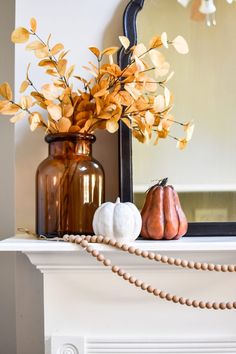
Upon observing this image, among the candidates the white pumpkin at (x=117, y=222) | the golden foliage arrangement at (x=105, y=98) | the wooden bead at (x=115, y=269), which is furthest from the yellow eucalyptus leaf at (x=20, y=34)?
the wooden bead at (x=115, y=269)

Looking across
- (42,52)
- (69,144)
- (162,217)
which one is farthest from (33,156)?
(162,217)

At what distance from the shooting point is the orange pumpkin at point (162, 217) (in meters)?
0.86

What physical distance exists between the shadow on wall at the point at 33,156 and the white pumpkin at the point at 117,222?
243 mm

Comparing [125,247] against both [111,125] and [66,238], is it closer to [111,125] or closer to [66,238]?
[66,238]

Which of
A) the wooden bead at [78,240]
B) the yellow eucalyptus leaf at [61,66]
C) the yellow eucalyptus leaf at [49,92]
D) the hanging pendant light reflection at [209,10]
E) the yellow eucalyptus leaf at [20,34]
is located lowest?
the wooden bead at [78,240]

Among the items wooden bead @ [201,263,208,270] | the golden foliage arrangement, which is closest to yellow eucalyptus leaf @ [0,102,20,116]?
the golden foliage arrangement

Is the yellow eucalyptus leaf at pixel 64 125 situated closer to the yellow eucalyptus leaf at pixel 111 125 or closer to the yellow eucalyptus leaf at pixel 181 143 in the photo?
the yellow eucalyptus leaf at pixel 111 125

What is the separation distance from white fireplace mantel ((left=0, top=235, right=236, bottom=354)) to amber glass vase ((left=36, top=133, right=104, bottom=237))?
92mm

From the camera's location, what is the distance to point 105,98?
2.92ft

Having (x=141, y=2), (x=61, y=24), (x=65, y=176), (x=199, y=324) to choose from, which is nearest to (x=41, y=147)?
(x=65, y=176)

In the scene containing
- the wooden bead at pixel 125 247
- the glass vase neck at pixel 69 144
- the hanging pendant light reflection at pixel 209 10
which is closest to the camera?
the wooden bead at pixel 125 247

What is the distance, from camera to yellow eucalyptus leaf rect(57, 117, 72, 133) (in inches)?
35.2

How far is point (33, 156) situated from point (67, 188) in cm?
20

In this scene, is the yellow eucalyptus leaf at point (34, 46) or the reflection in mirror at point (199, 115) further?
the reflection in mirror at point (199, 115)
